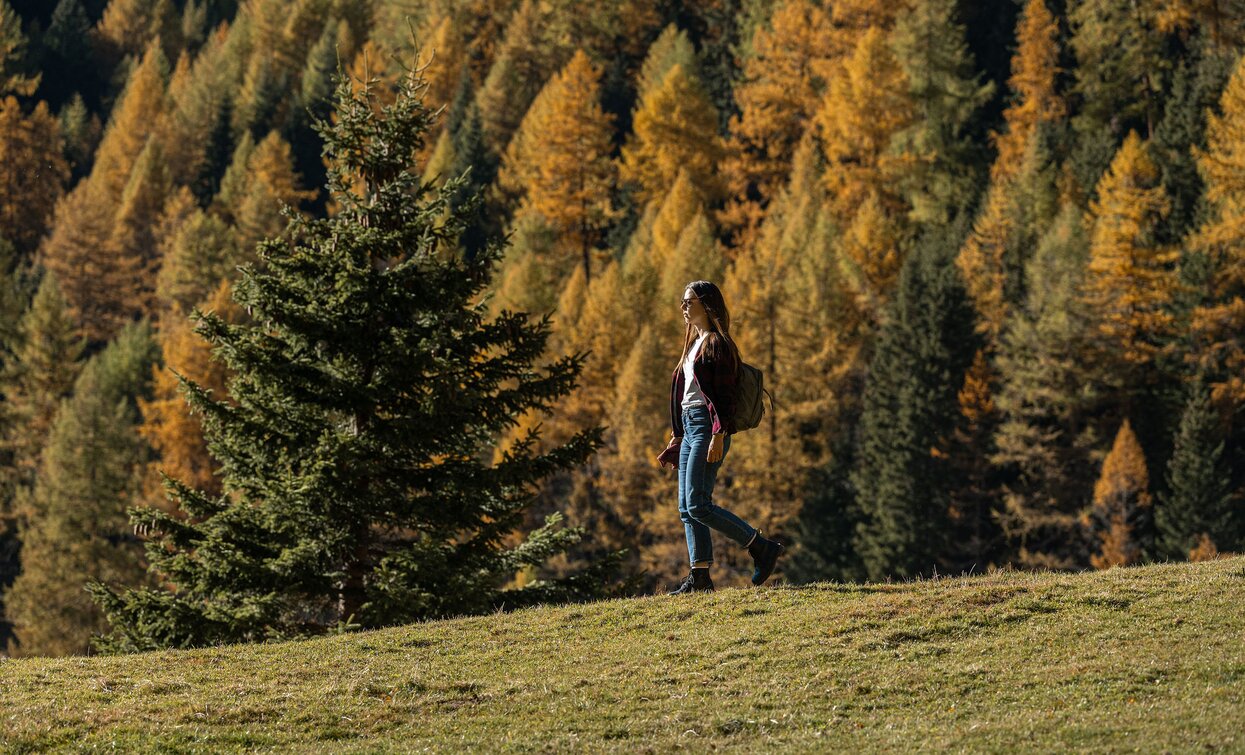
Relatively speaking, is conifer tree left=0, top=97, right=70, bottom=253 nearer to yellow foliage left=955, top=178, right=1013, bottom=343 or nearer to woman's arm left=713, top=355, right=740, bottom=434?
yellow foliage left=955, top=178, right=1013, bottom=343

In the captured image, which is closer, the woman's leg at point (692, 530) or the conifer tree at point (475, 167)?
the woman's leg at point (692, 530)

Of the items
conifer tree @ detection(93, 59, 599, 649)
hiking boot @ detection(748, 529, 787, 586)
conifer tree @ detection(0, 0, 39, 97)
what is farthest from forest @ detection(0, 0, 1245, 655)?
conifer tree @ detection(0, 0, 39, 97)

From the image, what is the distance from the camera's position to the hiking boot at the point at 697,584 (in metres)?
14.2

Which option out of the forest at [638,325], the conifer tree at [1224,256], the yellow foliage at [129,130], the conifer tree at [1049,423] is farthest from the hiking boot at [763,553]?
the yellow foliage at [129,130]

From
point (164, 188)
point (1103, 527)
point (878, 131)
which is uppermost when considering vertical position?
point (164, 188)

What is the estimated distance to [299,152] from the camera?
415 ft

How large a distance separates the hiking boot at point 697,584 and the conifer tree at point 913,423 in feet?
139

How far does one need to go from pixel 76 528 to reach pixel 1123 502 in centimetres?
4378

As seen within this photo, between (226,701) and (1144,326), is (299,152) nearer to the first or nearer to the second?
(1144,326)

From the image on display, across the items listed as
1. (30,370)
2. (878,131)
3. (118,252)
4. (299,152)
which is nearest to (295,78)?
(299,152)

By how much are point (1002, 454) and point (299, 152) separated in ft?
269

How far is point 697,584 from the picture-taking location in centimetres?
1432

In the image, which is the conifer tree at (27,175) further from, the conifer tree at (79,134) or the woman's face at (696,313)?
the woman's face at (696,313)

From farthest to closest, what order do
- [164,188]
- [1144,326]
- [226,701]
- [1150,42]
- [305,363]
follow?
[164,188], [1150,42], [1144,326], [305,363], [226,701]
